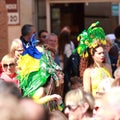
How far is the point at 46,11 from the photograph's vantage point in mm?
12242

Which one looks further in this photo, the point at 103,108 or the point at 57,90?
the point at 57,90

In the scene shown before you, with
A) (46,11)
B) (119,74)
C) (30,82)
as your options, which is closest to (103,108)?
(119,74)

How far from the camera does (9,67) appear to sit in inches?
284

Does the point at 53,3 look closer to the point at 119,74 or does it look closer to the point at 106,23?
the point at 106,23

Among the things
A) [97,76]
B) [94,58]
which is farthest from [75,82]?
[97,76]

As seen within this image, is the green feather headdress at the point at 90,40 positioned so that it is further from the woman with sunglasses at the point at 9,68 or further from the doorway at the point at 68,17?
the doorway at the point at 68,17

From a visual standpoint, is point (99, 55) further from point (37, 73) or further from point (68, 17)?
point (68, 17)

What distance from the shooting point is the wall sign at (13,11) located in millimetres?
11453

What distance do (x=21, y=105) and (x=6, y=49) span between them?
7.86m

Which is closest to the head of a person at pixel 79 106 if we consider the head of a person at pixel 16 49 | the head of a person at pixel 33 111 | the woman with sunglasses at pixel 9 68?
the head of a person at pixel 33 111

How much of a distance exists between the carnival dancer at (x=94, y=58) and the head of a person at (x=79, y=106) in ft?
8.72

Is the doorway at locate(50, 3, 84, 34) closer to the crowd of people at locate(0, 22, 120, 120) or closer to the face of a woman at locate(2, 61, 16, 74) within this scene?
the crowd of people at locate(0, 22, 120, 120)


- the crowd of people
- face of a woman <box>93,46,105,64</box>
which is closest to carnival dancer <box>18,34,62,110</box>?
the crowd of people

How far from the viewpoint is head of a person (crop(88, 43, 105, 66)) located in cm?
727
